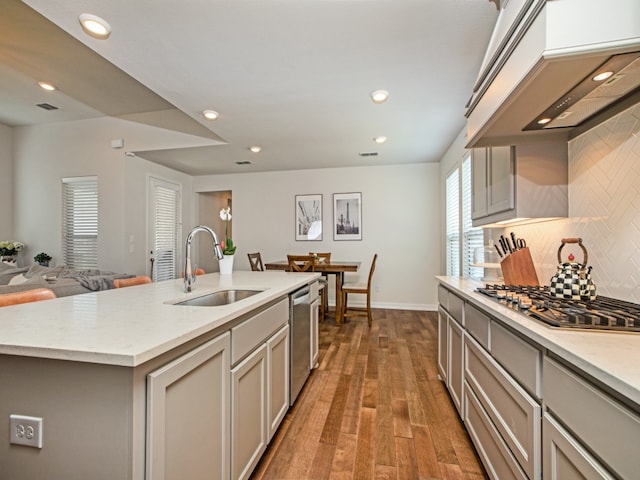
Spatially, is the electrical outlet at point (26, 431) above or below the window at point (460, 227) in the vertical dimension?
below

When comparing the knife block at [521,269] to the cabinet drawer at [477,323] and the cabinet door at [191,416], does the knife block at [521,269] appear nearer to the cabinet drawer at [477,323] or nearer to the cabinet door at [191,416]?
the cabinet drawer at [477,323]

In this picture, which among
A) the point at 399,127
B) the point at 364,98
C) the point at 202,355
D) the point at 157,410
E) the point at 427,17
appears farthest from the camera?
the point at 399,127

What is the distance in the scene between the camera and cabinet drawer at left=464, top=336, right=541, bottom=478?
0.97 metres

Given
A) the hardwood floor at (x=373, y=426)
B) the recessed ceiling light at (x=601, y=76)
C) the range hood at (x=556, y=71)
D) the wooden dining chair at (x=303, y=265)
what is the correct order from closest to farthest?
the range hood at (x=556, y=71), the recessed ceiling light at (x=601, y=76), the hardwood floor at (x=373, y=426), the wooden dining chair at (x=303, y=265)

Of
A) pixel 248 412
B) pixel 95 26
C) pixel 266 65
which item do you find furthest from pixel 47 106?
pixel 248 412

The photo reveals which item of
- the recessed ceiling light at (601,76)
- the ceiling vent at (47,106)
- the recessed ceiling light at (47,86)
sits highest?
the ceiling vent at (47,106)

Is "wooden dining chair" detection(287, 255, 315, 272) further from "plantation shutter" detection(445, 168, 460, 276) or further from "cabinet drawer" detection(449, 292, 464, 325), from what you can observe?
"cabinet drawer" detection(449, 292, 464, 325)

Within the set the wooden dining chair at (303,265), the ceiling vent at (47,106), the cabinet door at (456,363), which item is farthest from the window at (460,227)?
the ceiling vent at (47,106)

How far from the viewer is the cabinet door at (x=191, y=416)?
0.82 m

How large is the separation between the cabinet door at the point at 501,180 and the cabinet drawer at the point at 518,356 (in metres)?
0.89

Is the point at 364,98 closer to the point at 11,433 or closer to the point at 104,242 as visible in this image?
the point at 11,433

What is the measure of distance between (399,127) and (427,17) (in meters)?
1.73

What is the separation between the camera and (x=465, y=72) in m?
2.29

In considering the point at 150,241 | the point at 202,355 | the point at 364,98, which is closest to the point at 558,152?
the point at 364,98
